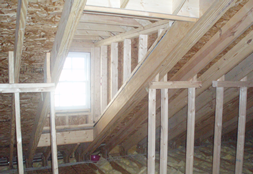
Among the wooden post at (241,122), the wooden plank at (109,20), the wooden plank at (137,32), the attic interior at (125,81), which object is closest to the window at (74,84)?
the attic interior at (125,81)

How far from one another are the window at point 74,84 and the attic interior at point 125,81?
19 mm

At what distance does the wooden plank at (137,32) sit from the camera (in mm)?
2475

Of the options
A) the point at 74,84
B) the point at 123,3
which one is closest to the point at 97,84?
the point at 74,84

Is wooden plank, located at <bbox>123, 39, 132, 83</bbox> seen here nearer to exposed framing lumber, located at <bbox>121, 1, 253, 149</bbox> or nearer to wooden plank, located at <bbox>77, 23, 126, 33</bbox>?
wooden plank, located at <bbox>77, 23, 126, 33</bbox>

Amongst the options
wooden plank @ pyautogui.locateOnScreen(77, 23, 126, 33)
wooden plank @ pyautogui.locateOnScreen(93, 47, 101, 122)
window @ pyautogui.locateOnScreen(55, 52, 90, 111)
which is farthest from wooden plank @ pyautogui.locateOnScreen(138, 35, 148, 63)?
window @ pyautogui.locateOnScreen(55, 52, 90, 111)

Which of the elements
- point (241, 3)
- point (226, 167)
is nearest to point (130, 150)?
point (226, 167)

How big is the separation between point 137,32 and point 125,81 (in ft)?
2.25

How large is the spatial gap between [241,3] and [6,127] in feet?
11.6

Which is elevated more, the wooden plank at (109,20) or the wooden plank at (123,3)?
the wooden plank at (109,20)

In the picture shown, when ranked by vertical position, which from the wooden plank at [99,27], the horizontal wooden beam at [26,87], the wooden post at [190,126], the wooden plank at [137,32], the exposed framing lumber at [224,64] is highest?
the wooden plank at [99,27]

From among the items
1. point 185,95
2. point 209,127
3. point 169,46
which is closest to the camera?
point 169,46

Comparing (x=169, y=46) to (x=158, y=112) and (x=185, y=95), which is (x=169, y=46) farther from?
(x=158, y=112)

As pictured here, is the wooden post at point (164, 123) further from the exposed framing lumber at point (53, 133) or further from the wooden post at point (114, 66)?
the exposed framing lumber at point (53, 133)

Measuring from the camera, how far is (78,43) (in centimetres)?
404
